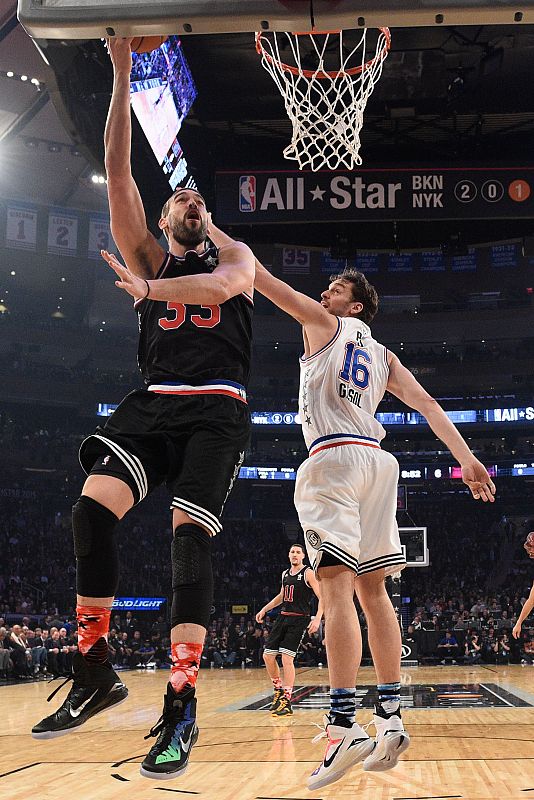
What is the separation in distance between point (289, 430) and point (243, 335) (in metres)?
36.5

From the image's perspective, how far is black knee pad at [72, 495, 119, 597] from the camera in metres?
3.71

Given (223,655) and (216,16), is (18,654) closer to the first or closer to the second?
(223,655)

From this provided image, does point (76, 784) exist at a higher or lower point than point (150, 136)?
lower

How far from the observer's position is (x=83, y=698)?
3.62 m

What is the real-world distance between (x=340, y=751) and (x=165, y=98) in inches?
307

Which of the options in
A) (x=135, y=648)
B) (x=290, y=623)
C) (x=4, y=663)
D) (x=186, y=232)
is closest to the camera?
(x=186, y=232)

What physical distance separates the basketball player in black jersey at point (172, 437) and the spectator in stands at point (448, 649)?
23332 millimetres

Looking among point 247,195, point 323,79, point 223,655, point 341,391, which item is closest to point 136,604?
point 223,655

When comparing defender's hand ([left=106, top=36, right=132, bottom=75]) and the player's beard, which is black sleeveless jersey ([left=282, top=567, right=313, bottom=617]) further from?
defender's hand ([left=106, top=36, right=132, bottom=75])

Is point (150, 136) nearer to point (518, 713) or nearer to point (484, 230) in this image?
point (484, 230)

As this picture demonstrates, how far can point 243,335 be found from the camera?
4379mm

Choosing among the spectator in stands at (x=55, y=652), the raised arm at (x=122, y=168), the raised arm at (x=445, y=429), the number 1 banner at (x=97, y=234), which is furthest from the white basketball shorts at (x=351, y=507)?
the number 1 banner at (x=97, y=234)

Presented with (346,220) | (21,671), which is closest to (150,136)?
(346,220)

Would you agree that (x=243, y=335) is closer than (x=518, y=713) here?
Yes
